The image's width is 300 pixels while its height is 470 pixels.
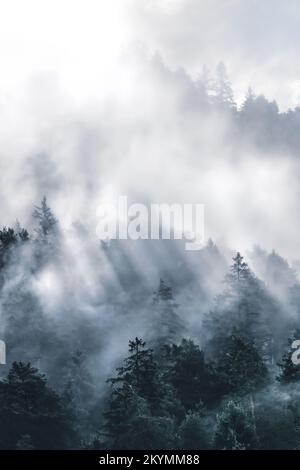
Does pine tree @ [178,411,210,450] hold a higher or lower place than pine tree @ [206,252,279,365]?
lower

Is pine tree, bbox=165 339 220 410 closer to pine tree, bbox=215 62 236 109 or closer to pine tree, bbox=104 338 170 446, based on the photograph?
pine tree, bbox=104 338 170 446

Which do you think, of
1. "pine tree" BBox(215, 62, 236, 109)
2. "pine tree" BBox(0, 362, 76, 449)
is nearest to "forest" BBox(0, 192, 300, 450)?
"pine tree" BBox(0, 362, 76, 449)

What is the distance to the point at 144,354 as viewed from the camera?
4728 cm

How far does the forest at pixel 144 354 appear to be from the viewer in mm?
43219

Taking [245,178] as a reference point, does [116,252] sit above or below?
below

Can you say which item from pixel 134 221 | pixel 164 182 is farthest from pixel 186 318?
pixel 164 182

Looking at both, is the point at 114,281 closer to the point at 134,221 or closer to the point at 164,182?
the point at 134,221

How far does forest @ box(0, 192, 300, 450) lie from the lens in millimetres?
43219

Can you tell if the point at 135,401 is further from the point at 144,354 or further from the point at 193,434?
the point at 144,354

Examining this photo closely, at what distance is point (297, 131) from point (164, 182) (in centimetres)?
3536

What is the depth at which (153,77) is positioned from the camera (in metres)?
153

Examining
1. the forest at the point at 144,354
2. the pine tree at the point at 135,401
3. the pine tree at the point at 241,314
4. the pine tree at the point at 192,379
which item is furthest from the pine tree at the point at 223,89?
the pine tree at the point at 135,401

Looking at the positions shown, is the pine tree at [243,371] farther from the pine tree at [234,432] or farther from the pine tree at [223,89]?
the pine tree at [223,89]

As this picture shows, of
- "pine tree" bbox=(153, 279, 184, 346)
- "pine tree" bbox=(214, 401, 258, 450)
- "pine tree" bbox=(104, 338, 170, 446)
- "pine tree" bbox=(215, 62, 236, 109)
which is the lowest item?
"pine tree" bbox=(214, 401, 258, 450)
